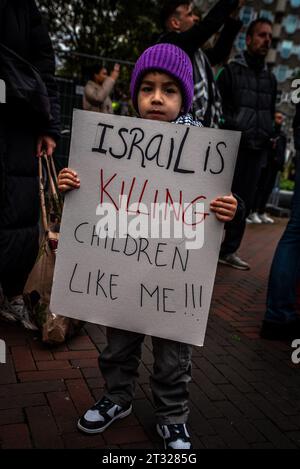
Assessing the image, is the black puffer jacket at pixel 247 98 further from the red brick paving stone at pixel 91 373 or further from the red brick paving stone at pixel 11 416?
the red brick paving stone at pixel 11 416

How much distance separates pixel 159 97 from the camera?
1733 mm

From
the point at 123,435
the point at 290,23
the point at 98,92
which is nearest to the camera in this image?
the point at 123,435

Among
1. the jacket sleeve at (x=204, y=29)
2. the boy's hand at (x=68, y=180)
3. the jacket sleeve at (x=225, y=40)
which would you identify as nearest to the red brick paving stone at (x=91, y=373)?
the boy's hand at (x=68, y=180)

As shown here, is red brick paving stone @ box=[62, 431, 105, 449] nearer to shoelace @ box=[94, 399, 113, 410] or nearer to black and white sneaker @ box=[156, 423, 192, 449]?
shoelace @ box=[94, 399, 113, 410]

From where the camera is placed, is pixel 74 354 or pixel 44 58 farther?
pixel 44 58

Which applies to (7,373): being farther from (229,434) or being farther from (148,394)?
(229,434)

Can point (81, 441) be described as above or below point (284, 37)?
below

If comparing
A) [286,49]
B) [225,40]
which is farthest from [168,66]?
[286,49]

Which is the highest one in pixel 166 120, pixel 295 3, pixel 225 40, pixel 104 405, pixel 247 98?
pixel 295 3

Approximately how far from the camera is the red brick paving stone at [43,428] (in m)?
1.71

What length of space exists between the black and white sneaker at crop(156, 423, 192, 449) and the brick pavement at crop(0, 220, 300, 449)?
0.28 feet

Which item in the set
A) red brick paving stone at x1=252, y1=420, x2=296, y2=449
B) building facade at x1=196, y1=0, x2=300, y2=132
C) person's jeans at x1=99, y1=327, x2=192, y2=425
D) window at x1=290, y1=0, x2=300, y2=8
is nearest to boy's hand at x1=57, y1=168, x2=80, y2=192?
person's jeans at x1=99, y1=327, x2=192, y2=425

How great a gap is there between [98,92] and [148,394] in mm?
5135

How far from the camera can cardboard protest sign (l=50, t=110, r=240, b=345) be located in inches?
63.9
